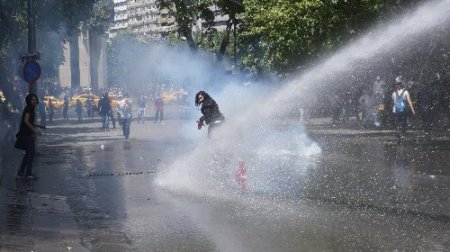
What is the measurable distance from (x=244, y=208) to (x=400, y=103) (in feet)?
40.6

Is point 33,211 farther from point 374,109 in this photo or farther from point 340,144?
point 374,109

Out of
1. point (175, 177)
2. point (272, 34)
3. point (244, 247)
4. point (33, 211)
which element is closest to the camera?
point (244, 247)

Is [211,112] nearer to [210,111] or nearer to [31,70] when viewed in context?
[210,111]

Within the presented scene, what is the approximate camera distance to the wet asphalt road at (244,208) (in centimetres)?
821

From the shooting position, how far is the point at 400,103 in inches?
859

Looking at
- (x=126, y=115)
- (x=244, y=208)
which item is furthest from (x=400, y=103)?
(x=244, y=208)

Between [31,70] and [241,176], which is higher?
[31,70]

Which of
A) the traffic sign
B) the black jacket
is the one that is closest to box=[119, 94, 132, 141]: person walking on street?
the traffic sign

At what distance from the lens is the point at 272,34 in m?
29.5

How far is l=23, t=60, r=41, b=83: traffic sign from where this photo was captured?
814 inches

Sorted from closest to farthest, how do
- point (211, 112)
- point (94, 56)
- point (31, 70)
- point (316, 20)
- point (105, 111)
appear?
1. point (211, 112)
2. point (31, 70)
3. point (316, 20)
4. point (105, 111)
5. point (94, 56)

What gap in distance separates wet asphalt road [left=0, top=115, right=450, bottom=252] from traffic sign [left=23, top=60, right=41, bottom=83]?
10.1ft

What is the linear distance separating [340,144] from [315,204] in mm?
12616

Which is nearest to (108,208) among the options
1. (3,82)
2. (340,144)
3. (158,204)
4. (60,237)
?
(158,204)
